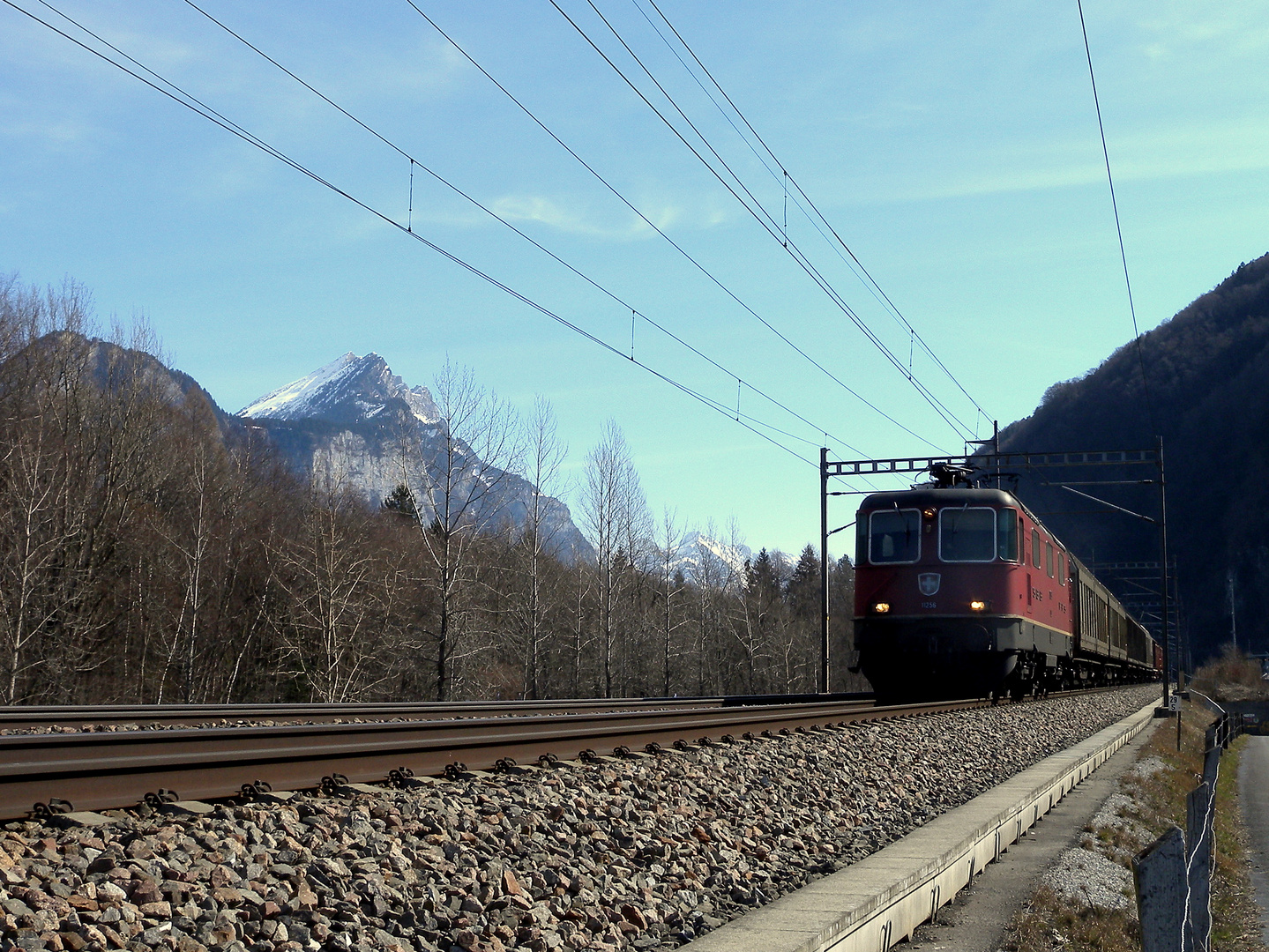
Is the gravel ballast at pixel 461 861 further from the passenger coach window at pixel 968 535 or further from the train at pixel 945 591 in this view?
the passenger coach window at pixel 968 535

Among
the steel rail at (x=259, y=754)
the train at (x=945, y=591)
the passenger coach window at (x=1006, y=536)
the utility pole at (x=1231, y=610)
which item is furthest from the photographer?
the utility pole at (x=1231, y=610)

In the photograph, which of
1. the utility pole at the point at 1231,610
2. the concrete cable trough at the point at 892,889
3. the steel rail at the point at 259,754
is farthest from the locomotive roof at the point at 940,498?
the utility pole at the point at 1231,610

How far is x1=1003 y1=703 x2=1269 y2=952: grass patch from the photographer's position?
682 cm

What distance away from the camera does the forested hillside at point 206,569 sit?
3066 cm

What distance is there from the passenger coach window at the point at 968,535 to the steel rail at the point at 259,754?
10428mm

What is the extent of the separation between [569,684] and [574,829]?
4547 cm

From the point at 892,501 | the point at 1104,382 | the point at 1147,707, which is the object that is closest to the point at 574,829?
the point at 892,501

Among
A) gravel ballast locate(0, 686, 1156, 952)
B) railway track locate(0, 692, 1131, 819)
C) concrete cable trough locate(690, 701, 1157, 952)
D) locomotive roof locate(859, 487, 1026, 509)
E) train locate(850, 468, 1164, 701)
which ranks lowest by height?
concrete cable trough locate(690, 701, 1157, 952)

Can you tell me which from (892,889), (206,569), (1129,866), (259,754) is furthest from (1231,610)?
(259,754)

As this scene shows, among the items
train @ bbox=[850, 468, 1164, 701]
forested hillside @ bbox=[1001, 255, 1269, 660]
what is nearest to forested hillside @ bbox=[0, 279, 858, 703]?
train @ bbox=[850, 468, 1164, 701]

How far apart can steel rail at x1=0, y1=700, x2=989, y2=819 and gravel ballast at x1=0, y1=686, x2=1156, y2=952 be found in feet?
0.66

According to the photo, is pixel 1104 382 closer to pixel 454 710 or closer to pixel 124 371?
pixel 124 371

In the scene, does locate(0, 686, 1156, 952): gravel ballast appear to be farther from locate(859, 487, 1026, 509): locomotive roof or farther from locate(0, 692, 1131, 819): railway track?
locate(859, 487, 1026, 509): locomotive roof

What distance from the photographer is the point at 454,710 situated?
14.9m
